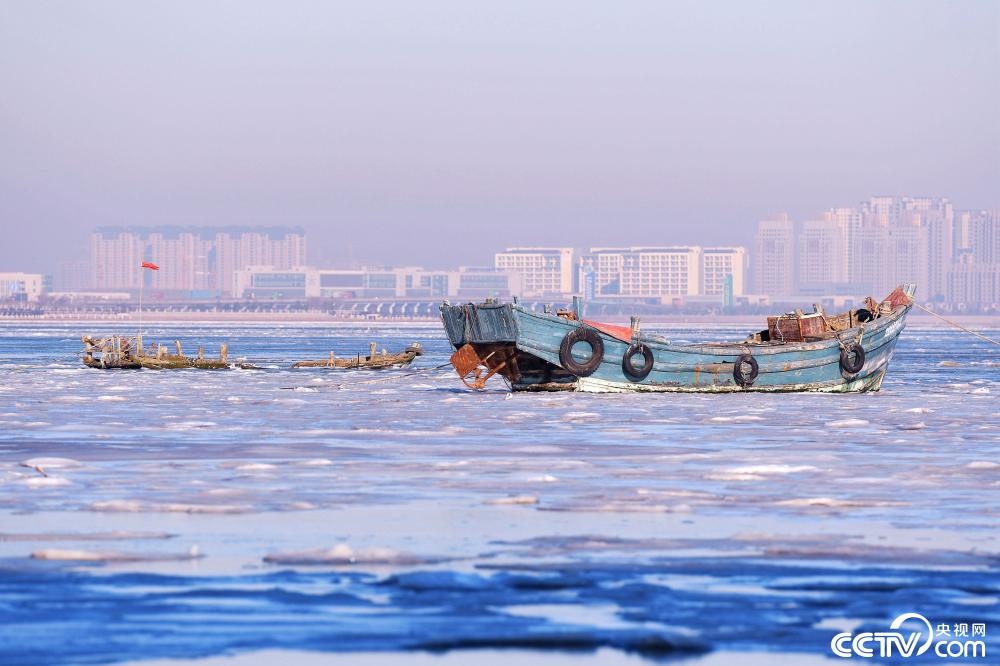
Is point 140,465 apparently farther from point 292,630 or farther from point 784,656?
point 784,656

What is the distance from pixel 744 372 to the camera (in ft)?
163

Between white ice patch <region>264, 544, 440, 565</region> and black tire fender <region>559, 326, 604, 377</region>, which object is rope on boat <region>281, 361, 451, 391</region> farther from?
white ice patch <region>264, 544, 440, 565</region>

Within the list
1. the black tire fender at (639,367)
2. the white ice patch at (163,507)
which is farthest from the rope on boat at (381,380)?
the white ice patch at (163,507)

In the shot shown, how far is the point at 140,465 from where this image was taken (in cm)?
2511

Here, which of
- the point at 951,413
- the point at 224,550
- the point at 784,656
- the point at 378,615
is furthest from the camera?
the point at 951,413

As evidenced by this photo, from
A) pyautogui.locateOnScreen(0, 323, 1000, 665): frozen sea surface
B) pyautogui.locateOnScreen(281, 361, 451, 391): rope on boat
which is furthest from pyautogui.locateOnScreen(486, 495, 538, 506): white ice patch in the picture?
pyautogui.locateOnScreen(281, 361, 451, 391): rope on boat

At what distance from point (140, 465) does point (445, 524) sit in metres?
8.32

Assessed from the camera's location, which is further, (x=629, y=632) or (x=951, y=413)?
(x=951, y=413)

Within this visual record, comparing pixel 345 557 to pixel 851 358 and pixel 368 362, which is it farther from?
pixel 368 362

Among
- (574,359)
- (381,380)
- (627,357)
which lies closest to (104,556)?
(574,359)

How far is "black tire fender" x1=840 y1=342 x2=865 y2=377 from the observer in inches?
2024

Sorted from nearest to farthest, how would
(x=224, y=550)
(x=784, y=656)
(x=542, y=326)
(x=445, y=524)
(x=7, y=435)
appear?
(x=784, y=656), (x=224, y=550), (x=445, y=524), (x=7, y=435), (x=542, y=326)

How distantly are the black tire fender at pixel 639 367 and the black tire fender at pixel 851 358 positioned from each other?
261 inches

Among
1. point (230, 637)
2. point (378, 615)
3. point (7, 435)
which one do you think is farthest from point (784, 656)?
point (7, 435)
